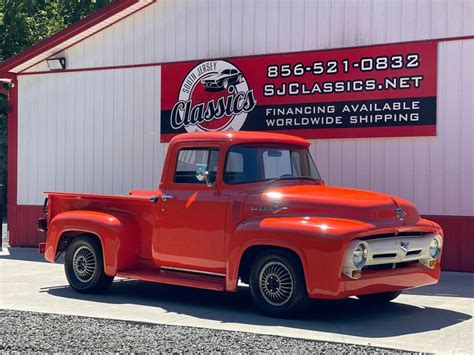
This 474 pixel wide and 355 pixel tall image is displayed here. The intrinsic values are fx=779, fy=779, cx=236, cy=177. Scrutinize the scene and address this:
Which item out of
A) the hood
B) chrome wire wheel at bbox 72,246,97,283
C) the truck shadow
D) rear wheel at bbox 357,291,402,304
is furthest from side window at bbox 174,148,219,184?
rear wheel at bbox 357,291,402,304

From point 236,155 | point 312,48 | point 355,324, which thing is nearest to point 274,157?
point 236,155

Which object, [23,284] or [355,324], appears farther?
[23,284]

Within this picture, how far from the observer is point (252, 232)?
8.63 meters

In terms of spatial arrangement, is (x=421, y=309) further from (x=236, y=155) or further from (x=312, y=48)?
(x=312, y=48)

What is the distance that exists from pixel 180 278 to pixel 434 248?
3026 millimetres

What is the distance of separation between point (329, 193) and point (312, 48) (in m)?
5.69

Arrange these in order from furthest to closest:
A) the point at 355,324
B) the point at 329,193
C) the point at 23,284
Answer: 1. the point at 23,284
2. the point at 329,193
3. the point at 355,324

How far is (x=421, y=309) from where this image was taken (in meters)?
9.29

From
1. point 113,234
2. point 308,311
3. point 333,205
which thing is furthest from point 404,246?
point 113,234

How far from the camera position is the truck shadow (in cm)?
814

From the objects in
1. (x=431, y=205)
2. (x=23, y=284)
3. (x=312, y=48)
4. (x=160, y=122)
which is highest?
(x=312, y=48)

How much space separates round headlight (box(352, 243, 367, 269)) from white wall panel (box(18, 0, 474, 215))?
4.86 metres

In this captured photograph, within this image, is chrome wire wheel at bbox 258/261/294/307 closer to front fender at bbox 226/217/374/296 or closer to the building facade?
front fender at bbox 226/217/374/296

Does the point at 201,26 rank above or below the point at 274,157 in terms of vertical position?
above
